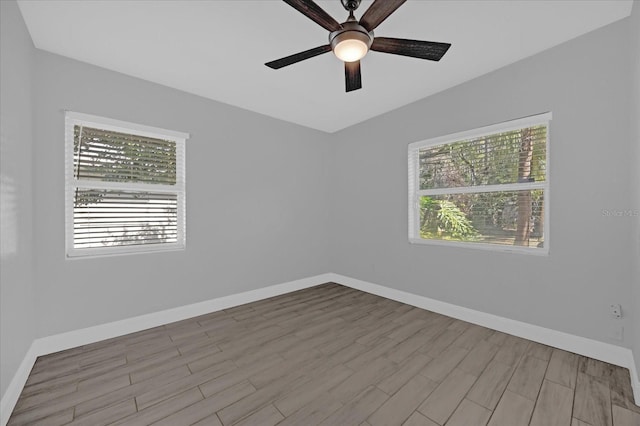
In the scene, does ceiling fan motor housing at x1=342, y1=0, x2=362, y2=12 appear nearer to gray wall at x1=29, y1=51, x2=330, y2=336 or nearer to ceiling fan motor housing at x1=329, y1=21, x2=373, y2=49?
ceiling fan motor housing at x1=329, y1=21, x2=373, y2=49

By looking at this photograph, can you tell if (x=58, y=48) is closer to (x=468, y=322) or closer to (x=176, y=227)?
(x=176, y=227)

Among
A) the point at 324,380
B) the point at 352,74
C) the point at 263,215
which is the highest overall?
the point at 352,74

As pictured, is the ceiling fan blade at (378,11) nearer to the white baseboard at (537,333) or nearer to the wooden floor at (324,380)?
the wooden floor at (324,380)

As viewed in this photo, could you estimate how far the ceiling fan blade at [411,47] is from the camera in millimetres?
1815

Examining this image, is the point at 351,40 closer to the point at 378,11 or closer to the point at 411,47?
the point at 378,11

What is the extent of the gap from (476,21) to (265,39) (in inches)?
65.9

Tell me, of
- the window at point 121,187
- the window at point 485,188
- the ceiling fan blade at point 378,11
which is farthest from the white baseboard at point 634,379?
the window at point 121,187

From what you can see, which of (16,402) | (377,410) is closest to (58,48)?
(16,402)

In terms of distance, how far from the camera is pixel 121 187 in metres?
2.73

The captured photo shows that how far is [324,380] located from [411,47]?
2.44 metres

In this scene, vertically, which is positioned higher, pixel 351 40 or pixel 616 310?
pixel 351 40

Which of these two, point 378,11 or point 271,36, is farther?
point 271,36

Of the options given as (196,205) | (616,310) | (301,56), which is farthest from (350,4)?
(616,310)

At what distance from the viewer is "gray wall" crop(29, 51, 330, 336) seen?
7.86 feet
